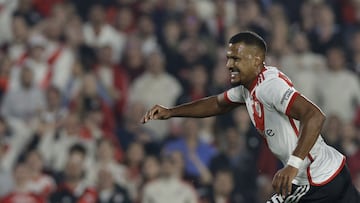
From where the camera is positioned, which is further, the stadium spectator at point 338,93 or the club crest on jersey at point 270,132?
the stadium spectator at point 338,93

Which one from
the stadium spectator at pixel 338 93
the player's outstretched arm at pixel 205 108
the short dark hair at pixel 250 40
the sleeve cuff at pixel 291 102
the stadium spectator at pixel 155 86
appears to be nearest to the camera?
the sleeve cuff at pixel 291 102

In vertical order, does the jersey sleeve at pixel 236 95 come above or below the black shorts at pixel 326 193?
above

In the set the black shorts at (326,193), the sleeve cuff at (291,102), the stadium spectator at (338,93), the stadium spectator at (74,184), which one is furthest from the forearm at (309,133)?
the stadium spectator at (338,93)

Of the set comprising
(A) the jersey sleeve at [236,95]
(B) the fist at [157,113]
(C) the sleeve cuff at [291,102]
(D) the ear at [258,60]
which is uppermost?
(D) the ear at [258,60]

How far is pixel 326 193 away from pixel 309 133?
2.29ft

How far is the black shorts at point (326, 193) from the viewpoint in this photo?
6613 millimetres

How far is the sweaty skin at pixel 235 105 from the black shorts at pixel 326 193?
0.57 m

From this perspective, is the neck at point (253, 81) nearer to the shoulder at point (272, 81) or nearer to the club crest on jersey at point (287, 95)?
the shoulder at point (272, 81)

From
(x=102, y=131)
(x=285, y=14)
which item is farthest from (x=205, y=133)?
(x=285, y=14)

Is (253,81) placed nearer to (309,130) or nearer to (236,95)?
(236,95)

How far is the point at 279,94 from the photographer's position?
20.8ft

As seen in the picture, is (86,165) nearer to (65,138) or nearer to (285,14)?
(65,138)

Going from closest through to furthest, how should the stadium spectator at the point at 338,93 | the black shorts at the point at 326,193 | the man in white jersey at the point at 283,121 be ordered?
1. the man in white jersey at the point at 283,121
2. the black shorts at the point at 326,193
3. the stadium spectator at the point at 338,93

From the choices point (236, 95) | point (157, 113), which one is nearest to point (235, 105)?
point (236, 95)
